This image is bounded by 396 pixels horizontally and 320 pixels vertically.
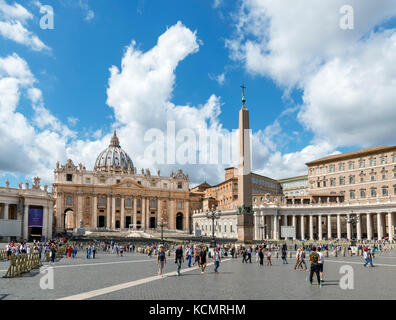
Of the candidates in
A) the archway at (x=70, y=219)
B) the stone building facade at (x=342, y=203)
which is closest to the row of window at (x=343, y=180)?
the stone building facade at (x=342, y=203)

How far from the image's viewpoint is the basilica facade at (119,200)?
84.0 metres

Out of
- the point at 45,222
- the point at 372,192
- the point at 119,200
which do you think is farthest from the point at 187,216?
the point at 45,222

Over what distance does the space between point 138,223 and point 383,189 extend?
5585 cm

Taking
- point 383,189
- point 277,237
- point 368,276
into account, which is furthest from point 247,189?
point 383,189

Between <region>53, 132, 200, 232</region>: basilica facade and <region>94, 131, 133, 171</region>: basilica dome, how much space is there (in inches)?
975

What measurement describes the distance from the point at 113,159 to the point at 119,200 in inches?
1350

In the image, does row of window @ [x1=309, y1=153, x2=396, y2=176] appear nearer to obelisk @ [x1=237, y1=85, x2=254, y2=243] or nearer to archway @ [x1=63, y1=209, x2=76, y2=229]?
obelisk @ [x1=237, y1=85, x2=254, y2=243]

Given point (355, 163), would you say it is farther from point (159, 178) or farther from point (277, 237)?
point (159, 178)

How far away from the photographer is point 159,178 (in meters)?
94.4

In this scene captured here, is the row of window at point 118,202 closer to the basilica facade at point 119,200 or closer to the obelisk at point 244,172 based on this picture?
the basilica facade at point 119,200

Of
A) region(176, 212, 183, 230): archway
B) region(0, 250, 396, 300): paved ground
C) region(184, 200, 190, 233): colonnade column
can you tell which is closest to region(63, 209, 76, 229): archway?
region(176, 212, 183, 230): archway

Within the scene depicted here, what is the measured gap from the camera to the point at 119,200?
88500mm

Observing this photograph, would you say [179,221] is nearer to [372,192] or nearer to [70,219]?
[70,219]

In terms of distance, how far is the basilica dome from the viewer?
118 metres
